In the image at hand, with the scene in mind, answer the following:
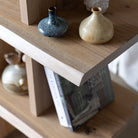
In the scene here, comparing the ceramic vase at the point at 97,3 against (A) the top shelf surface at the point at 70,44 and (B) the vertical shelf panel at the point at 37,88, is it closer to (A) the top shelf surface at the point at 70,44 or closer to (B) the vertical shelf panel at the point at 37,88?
(A) the top shelf surface at the point at 70,44

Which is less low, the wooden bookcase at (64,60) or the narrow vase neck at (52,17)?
the narrow vase neck at (52,17)

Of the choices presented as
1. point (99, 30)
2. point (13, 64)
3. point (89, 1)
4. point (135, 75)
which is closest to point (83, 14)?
point (89, 1)

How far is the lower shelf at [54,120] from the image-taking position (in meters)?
0.88

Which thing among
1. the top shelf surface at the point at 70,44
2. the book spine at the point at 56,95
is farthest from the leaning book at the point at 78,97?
the top shelf surface at the point at 70,44

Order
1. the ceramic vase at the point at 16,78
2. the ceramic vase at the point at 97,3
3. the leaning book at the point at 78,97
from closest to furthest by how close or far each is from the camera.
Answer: the ceramic vase at the point at 97,3
the leaning book at the point at 78,97
the ceramic vase at the point at 16,78

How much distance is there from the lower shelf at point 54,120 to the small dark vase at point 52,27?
37cm

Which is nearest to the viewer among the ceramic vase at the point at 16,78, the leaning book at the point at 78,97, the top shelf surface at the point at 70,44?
the top shelf surface at the point at 70,44

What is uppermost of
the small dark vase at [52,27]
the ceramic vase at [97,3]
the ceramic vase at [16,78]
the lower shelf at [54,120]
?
the ceramic vase at [97,3]

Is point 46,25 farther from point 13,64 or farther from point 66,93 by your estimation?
point 13,64

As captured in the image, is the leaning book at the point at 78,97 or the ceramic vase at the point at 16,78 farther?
the ceramic vase at the point at 16,78

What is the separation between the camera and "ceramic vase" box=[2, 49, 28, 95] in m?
0.98

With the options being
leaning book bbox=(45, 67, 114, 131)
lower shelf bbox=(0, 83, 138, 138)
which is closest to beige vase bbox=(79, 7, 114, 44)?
leaning book bbox=(45, 67, 114, 131)

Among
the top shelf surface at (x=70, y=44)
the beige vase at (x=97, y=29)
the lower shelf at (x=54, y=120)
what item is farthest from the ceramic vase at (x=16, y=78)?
the beige vase at (x=97, y=29)

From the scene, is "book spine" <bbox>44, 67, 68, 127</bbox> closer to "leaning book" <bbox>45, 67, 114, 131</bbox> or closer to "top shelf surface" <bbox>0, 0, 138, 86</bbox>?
"leaning book" <bbox>45, 67, 114, 131</bbox>
